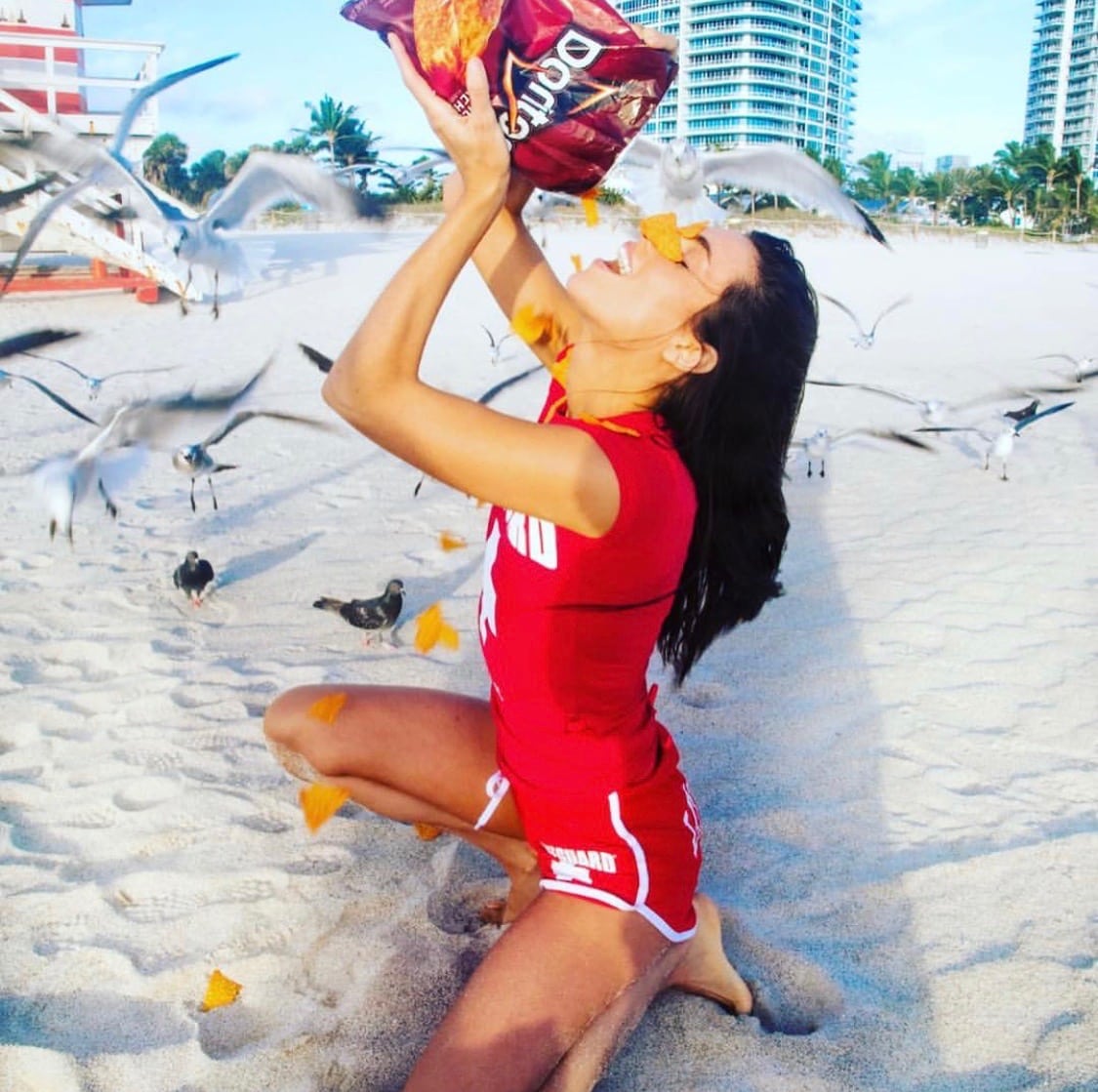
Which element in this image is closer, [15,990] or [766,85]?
[15,990]

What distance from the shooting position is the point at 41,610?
4.38m

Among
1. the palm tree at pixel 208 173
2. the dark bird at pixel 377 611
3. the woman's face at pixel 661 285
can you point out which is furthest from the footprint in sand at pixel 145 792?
the palm tree at pixel 208 173

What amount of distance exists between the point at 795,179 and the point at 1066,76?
6105 inches

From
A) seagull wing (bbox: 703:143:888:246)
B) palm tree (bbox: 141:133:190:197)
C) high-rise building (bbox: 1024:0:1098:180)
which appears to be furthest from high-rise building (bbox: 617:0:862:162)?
high-rise building (bbox: 1024:0:1098:180)

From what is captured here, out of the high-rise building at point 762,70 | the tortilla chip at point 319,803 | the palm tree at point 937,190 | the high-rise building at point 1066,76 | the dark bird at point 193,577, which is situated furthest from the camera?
the high-rise building at point 1066,76

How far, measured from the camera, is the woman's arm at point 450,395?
1.54 metres

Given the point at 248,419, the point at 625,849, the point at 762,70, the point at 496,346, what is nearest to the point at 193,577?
the point at 248,419

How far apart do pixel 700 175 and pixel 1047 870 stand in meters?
7.74

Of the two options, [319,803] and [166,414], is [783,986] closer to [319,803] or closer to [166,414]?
[319,803]

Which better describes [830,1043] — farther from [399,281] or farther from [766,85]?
[766,85]

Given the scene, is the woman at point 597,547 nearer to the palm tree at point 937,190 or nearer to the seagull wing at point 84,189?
the seagull wing at point 84,189

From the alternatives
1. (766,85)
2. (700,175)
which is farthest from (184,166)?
(766,85)

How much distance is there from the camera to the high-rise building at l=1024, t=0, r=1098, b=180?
129 meters

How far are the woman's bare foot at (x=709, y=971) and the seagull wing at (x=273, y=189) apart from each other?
439 cm
